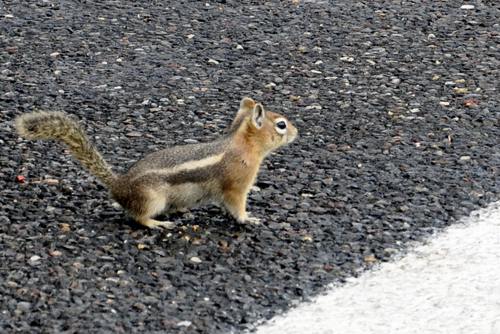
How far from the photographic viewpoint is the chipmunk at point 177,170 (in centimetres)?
434

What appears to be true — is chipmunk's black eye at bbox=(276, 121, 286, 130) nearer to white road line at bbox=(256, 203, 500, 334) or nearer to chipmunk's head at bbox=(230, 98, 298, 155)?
chipmunk's head at bbox=(230, 98, 298, 155)

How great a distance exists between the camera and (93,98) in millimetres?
6148

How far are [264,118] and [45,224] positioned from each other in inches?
50.6

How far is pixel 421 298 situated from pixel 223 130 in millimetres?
2304

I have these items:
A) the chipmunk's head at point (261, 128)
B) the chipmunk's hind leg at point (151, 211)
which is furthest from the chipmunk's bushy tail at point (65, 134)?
the chipmunk's head at point (261, 128)

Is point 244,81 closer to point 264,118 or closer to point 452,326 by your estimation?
point 264,118

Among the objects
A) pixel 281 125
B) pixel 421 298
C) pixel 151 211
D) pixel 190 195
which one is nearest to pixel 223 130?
pixel 281 125

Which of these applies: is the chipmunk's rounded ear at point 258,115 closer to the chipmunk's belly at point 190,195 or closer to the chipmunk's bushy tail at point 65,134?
the chipmunk's belly at point 190,195

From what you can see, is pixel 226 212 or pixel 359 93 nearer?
pixel 226 212

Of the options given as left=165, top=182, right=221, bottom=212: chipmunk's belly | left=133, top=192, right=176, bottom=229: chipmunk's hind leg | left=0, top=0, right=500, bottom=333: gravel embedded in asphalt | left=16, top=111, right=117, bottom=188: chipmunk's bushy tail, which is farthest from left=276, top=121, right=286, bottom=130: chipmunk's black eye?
left=16, top=111, right=117, bottom=188: chipmunk's bushy tail

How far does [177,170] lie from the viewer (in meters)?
4.35

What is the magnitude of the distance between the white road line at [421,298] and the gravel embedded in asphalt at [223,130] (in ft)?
0.42

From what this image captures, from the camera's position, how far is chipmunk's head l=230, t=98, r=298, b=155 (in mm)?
4566

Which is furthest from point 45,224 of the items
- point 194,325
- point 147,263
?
point 194,325
